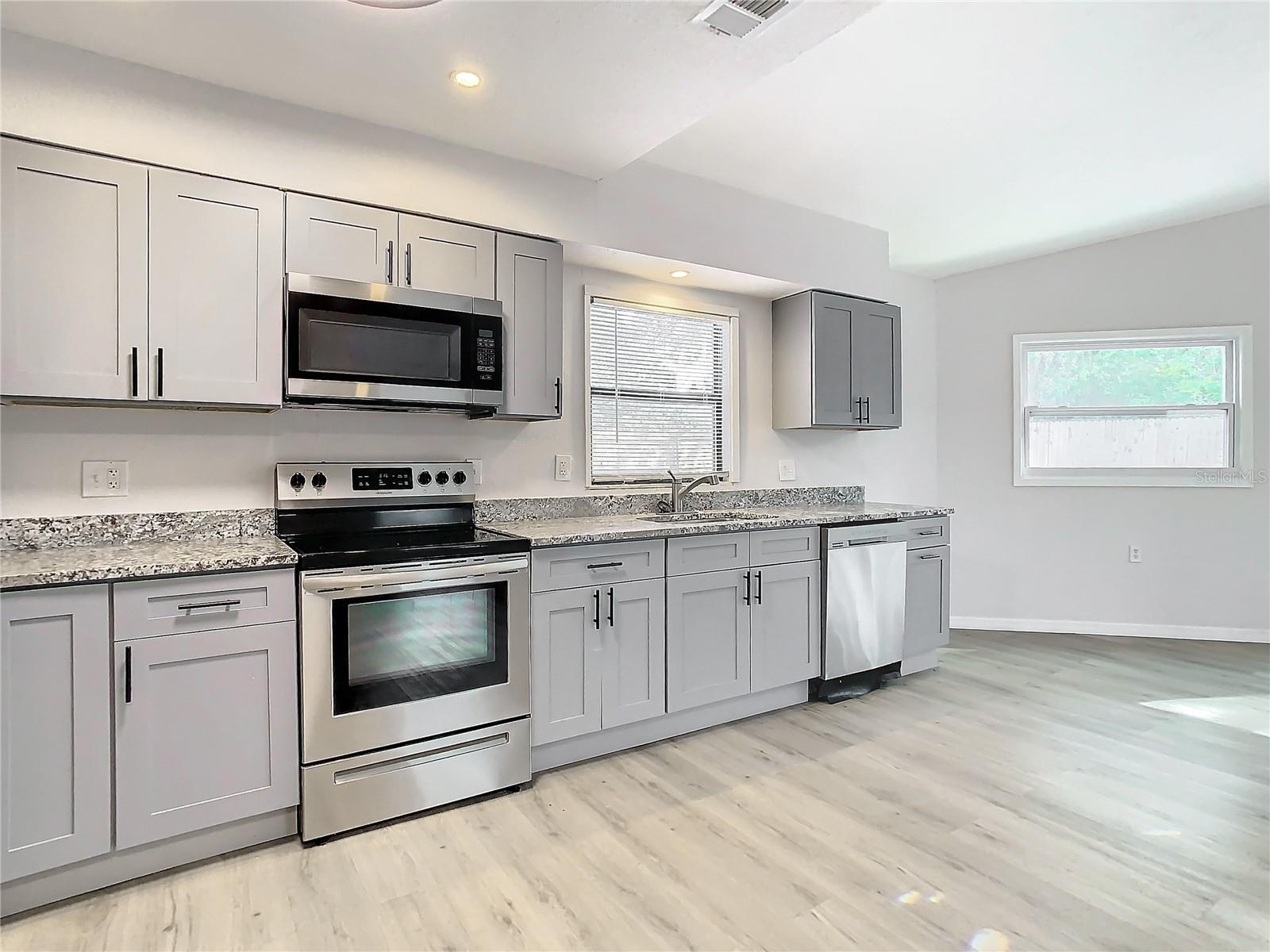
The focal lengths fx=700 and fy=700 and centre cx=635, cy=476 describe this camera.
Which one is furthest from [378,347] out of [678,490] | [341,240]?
[678,490]

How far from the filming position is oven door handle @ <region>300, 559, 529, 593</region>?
2.20 meters

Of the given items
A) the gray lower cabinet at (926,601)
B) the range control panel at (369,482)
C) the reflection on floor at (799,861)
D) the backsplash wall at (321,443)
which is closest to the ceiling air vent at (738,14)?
the backsplash wall at (321,443)

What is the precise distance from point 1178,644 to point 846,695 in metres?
2.76

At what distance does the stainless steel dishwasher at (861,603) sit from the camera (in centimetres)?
350

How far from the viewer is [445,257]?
2.71 m

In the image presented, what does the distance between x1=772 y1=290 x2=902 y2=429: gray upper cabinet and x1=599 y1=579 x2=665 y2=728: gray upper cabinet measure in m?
1.64

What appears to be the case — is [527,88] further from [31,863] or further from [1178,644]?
[1178,644]

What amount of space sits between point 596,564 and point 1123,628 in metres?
4.25

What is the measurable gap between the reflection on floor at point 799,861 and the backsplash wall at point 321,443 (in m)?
1.22

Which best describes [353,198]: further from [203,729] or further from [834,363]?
[834,363]

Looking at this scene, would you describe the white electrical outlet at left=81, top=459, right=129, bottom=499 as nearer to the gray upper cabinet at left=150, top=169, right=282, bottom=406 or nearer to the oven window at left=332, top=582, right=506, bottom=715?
the gray upper cabinet at left=150, top=169, right=282, bottom=406

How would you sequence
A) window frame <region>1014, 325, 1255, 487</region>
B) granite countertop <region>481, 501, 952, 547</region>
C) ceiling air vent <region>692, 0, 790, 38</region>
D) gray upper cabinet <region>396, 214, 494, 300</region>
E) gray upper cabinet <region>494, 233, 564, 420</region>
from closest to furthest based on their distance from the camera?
ceiling air vent <region>692, 0, 790, 38</region> < gray upper cabinet <region>396, 214, 494, 300</region> < granite countertop <region>481, 501, 952, 547</region> < gray upper cabinet <region>494, 233, 564, 420</region> < window frame <region>1014, 325, 1255, 487</region>

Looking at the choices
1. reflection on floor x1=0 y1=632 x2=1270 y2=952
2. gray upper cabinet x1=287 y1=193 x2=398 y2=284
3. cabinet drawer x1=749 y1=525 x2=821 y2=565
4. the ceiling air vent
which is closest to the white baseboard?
reflection on floor x1=0 y1=632 x2=1270 y2=952

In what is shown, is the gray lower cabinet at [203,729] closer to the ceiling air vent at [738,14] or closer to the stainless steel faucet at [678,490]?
the stainless steel faucet at [678,490]
